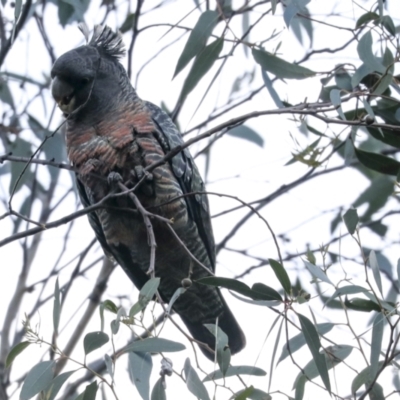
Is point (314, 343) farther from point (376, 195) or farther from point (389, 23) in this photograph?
point (376, 195)

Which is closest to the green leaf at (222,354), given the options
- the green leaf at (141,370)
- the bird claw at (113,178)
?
the green leaf at (141,370)

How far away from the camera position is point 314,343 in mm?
1783

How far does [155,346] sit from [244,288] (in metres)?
0.32

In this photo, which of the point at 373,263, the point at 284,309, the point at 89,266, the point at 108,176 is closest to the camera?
the point at 284,309

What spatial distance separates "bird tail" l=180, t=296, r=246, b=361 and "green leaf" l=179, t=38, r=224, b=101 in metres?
1.12

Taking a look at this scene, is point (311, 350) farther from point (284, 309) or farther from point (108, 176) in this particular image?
point (108, 176)

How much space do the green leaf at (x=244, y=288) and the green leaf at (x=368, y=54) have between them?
0.93 meters

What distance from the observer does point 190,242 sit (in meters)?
3.17

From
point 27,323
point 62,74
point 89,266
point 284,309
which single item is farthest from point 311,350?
point 89,266

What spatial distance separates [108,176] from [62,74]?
1.79ft

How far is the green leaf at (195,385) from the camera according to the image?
1.74 metres

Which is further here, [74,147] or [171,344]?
[74,147]

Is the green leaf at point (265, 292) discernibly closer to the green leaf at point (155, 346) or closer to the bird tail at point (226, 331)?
the green leaf at point (155, 346)

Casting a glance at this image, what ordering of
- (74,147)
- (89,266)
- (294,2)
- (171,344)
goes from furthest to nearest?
(89,266) < (74,147) < (294,2) < (171,344)
